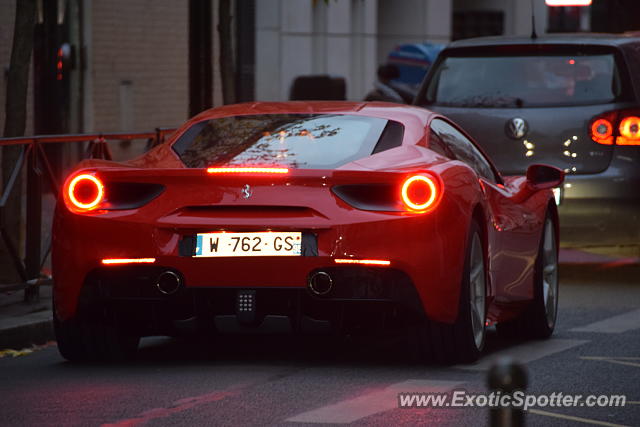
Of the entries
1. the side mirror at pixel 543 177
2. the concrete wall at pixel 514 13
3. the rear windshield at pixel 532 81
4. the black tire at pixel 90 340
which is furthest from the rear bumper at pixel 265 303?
the concrete wall at pixel 514 13

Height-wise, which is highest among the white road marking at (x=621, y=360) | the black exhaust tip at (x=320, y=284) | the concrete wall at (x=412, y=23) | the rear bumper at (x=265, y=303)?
the concrete wall at (x=412, y=23)

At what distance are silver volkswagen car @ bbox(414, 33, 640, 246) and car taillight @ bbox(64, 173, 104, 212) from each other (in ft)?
16.8

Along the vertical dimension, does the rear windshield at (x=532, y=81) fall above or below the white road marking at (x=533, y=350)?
above

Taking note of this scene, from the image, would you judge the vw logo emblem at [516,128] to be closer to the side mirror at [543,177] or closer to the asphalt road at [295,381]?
the asphalt road at [295,381]

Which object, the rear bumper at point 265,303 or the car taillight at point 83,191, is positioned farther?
the car taillight at point 83,191

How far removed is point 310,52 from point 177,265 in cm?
2804

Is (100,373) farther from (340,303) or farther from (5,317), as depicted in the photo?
(5,317)

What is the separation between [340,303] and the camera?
26.1ft

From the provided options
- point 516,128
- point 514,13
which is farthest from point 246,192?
point 514,13

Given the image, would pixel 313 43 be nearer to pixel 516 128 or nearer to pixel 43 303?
pixel 516 128

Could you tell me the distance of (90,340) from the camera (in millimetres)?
8430

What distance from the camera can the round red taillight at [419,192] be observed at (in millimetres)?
7914

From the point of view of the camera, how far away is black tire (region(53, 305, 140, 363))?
8383mm

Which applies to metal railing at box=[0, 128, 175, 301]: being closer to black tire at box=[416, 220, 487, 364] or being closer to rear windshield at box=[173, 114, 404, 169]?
rear windshield at box=[173, 114, 404, 169]
